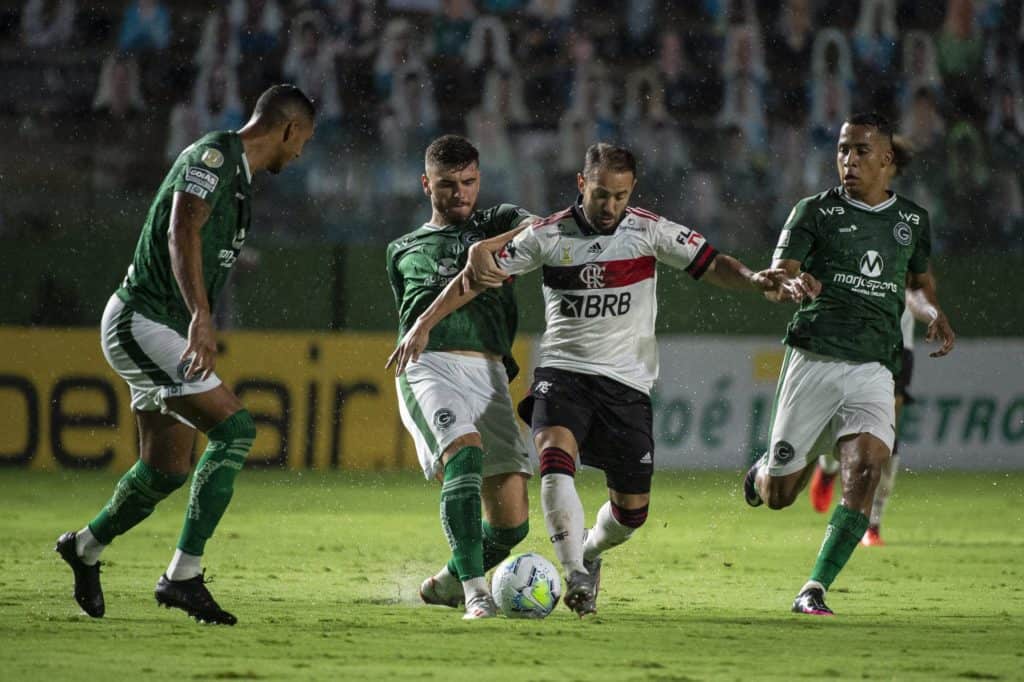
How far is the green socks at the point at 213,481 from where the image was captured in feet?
20.1

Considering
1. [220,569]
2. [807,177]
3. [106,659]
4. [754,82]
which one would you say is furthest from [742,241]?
[106,659]

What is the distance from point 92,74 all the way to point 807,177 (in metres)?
7.15

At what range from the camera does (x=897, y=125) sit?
1747 centimetres

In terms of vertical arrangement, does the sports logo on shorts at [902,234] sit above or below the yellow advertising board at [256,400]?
above

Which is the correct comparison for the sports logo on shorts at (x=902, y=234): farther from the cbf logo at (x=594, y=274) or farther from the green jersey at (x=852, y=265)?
the cbf logo at (x=594, y=274)

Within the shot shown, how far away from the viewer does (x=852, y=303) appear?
23.3 feet

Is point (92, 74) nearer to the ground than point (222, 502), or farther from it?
farther from it

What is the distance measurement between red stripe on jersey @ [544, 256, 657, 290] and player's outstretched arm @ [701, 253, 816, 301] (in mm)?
275

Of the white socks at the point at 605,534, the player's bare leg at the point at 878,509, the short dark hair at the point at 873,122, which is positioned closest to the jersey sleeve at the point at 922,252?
the short dark hair at the point at 873,122

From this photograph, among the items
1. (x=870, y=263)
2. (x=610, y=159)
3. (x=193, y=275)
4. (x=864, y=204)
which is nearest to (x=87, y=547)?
(x=193, y=275)

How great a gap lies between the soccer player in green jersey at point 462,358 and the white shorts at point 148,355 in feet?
2.96

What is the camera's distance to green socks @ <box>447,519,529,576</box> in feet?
22.5

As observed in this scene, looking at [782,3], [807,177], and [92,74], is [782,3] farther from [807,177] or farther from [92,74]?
[92,74]

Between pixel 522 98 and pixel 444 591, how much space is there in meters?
10.9
